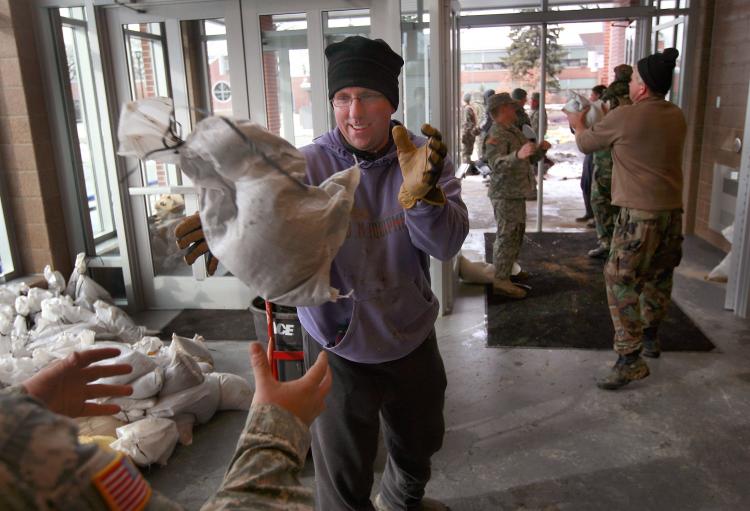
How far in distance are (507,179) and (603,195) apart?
1163 millimetres

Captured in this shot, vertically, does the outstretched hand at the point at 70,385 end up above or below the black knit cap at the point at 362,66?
below

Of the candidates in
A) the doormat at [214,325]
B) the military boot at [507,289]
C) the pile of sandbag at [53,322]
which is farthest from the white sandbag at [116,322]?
the military boot at [507,289]

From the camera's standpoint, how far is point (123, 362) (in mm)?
2889

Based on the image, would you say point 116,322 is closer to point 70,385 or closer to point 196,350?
point 196,350

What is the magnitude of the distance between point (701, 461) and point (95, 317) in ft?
11.7

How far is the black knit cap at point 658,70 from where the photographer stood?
3061mm

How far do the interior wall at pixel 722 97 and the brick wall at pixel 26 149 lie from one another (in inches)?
229

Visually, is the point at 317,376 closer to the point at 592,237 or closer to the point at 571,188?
the point at 592,237

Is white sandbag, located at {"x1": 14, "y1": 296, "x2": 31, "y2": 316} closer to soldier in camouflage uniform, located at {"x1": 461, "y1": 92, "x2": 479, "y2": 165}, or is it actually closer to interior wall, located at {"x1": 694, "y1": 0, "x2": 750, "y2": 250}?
interior wall, located at {"x1": 694, "y1": 0, "x2": 750, "y2": 250}

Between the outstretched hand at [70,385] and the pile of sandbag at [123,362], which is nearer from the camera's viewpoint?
the outstretched hand at [70,385]

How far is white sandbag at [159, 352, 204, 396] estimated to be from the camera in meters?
2.95

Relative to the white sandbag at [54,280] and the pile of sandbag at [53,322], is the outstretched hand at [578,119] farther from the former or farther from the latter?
the white sandbag at [54,280]

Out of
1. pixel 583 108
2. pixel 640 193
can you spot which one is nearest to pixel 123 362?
pixel 640 193

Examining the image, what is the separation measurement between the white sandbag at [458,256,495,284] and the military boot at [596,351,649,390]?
179cm
